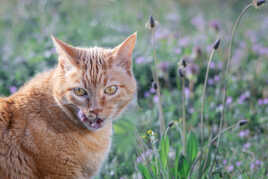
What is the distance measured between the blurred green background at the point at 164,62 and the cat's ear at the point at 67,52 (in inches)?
21.7

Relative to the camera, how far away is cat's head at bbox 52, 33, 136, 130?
96.6 inches

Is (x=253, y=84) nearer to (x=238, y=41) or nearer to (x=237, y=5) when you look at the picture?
(x=238, y=41)

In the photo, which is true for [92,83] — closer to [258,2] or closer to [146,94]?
[258,2]

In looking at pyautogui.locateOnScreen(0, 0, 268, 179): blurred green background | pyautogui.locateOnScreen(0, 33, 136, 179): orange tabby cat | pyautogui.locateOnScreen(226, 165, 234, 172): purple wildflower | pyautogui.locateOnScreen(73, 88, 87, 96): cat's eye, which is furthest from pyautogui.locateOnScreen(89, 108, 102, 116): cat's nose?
pyautogui.locateOnScreen(226, 165, 234, 172): purple wildflower

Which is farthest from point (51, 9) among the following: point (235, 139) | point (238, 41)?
point (235, 139)

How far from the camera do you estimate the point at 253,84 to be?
171 inches

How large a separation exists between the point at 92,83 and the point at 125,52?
0.38m

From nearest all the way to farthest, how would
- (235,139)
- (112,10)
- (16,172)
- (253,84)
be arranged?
1. (16,172)
2. (235,139)
3. (253,84)
4. (112,10)

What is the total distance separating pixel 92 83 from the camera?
97.1 inches

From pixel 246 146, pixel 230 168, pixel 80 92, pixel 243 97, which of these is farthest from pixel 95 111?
pixel 243 97

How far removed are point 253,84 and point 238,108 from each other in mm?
573

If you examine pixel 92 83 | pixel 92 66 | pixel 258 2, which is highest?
pixel 258 2

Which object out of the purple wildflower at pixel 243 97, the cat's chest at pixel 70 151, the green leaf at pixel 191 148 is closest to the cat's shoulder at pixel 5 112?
the cat's chest at pixel 70 151

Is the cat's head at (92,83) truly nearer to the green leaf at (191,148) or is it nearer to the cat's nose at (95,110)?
the cat's nose at (95,110)
